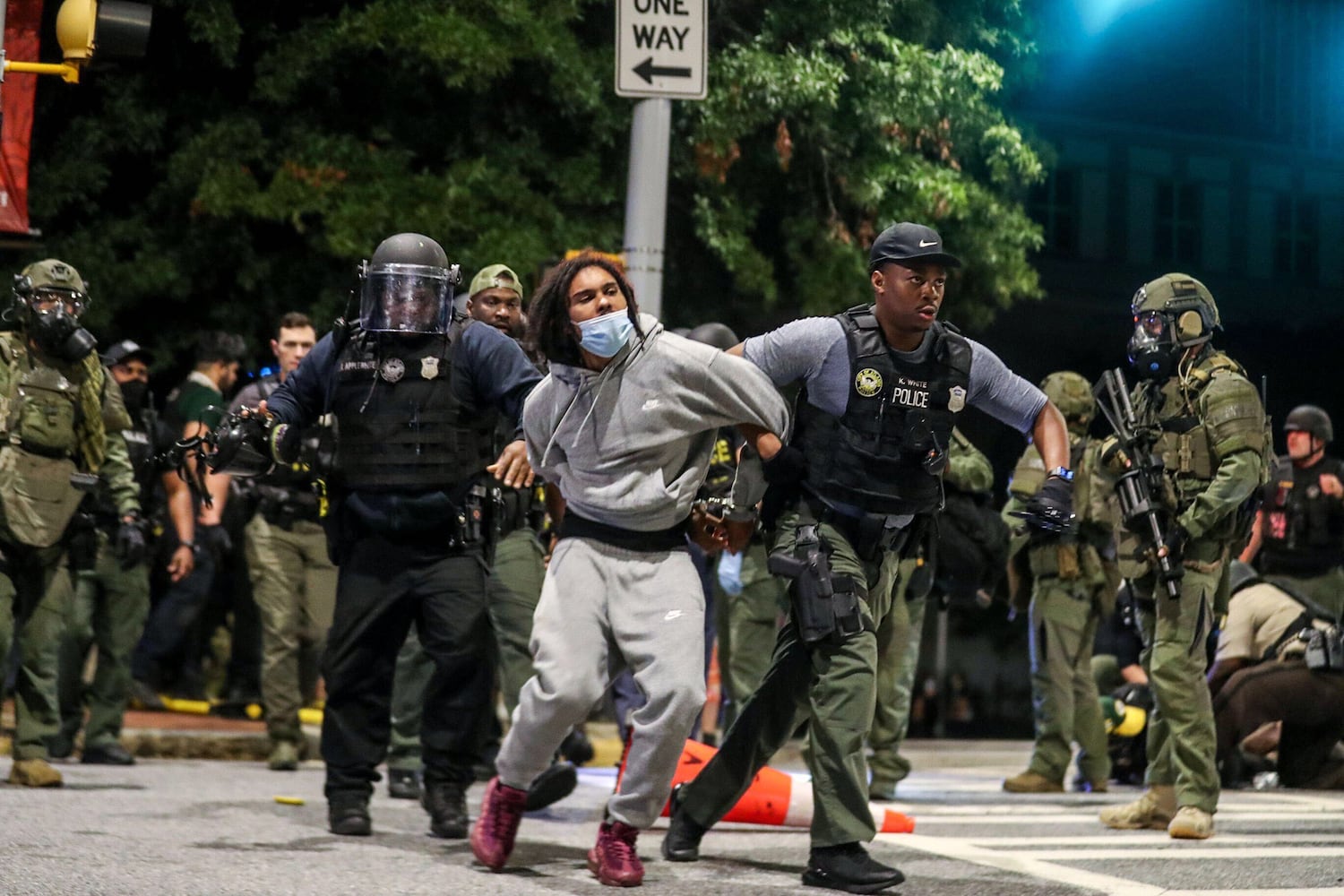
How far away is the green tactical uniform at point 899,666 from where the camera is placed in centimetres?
909

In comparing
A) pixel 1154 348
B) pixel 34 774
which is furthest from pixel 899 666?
pixel 34 774

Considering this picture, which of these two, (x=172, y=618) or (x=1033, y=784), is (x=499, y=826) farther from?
(x=172, y=618)

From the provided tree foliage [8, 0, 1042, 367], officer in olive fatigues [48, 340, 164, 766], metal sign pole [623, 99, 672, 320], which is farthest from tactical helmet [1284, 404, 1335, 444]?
officer in olive fatigues [48, 340, 164, 766]

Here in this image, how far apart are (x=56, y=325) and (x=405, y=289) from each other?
6.92 feet

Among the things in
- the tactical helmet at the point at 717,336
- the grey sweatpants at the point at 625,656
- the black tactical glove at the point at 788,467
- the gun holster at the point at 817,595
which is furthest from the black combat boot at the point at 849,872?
the tactical helmet at the point at 717,336

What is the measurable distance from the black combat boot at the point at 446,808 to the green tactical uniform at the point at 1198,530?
2890 mm

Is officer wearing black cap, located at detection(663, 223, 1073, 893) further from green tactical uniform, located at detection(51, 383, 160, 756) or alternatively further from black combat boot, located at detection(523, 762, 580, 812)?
green tactical uniform, located at detection(51, 383, 160, 756)

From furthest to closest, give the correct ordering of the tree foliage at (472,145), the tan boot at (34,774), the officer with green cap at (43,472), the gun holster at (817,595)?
the tree foliage at (472,145) → the tan boot at (34,774) → the officer with green cap at (43,472) → the gun holster at (817,595)

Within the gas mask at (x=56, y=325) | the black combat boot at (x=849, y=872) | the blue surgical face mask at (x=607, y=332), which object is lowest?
the black combat boot at (x=849, y=872)

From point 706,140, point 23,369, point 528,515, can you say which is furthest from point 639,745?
point 706,140

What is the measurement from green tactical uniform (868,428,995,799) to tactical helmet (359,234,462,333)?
3160 millimetres

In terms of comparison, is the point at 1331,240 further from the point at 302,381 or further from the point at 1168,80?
the point at 302,381

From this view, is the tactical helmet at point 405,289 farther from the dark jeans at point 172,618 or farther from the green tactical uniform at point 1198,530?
the dark jeans at point 172,618

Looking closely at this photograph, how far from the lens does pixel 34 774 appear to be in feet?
27.1
